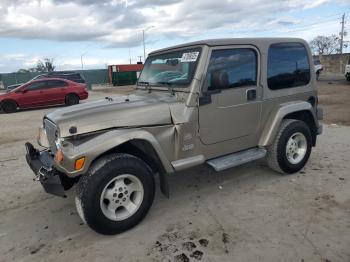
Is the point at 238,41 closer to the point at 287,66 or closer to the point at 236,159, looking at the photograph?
the point at 287,66

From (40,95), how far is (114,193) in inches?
530

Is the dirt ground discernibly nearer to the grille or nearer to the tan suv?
the tan suv

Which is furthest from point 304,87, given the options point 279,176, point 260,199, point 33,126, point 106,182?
point 33,126

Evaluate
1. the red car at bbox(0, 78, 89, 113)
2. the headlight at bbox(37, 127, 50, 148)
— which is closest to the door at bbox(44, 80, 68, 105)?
the red car at bbox(0, 78, 89, 113)

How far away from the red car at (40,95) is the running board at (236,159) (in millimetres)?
13204

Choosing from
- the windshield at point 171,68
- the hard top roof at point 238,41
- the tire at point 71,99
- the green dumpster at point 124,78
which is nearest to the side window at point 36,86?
the tire at point 71,99

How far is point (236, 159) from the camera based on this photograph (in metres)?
4.34

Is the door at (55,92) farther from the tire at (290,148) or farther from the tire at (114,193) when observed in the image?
the tire at (114,193)

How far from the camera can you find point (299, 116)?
5156 millimetres

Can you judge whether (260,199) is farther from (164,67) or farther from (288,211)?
(164,67)

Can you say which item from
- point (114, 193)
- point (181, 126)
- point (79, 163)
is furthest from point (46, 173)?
point (181, 126)

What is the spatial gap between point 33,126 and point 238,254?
9.27 metres

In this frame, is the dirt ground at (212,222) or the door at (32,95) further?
the door at (32,95)

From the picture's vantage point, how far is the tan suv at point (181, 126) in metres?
3.38
